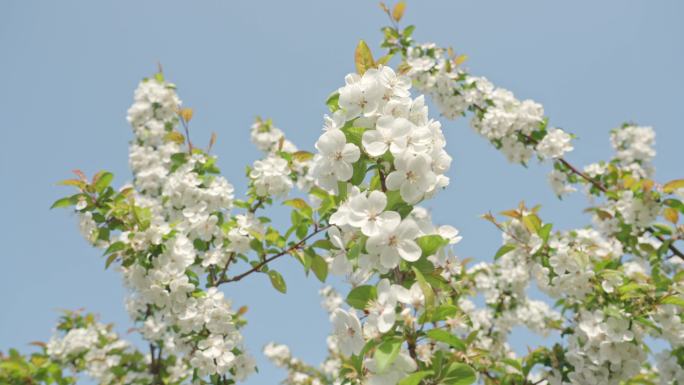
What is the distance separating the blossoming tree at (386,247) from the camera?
1.68 meters

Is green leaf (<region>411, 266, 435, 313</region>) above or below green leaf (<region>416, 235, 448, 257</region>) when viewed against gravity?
A: below

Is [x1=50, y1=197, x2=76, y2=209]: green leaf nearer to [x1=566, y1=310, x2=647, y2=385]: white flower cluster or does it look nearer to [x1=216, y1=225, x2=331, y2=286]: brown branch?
[x1=216, y1=225, x2=331, y2=286]: brown branch

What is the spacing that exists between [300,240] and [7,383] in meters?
3.38

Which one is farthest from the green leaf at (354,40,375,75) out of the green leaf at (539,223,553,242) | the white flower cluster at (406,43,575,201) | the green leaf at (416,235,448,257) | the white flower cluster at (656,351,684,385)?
the white flower cluster at (406,43,575,201)

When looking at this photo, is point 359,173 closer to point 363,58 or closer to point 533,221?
point 363,58

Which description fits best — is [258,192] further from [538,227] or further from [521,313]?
[521,313]

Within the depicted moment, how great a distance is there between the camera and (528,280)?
717 centimetres

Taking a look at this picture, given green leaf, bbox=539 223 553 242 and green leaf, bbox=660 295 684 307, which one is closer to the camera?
green leaf, bbox=660 295 684 307

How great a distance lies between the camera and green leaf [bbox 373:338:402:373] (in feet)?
4.71

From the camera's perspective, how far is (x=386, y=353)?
4.86 ft

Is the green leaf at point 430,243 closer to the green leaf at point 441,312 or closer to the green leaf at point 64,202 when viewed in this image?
the green leaf at point 441,312

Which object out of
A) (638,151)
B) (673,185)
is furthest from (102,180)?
(638,151)

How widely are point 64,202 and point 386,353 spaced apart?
3024 millimetres

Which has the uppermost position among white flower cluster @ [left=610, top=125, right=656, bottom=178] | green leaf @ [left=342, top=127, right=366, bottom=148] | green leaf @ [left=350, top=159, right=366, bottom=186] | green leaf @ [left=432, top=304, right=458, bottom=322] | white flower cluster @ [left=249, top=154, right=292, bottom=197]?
white flower cluster @ [left=610, top=125, right=656, bottom=178]
